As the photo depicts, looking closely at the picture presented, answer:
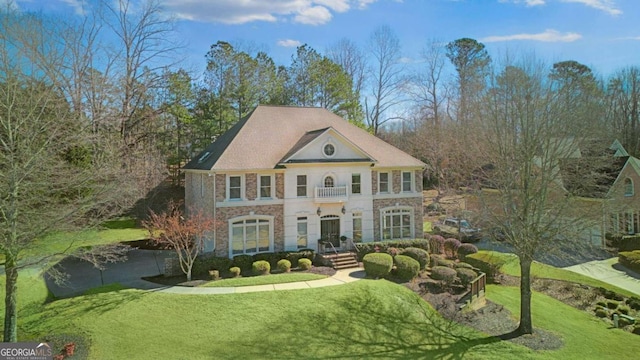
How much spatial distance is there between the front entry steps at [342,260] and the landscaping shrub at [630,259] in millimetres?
17024

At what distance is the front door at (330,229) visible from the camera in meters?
23.2

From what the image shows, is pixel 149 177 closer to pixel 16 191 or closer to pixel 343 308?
pixel 16 191

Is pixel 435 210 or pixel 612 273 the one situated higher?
pixel 435 210

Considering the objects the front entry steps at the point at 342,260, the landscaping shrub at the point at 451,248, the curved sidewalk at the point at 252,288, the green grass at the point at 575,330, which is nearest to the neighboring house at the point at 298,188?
the front entry steps at the point at 342,260

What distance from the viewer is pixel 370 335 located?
1392 cm

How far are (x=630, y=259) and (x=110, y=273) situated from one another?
30199 mm

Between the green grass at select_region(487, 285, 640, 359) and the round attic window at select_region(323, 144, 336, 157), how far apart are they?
37.5 ft

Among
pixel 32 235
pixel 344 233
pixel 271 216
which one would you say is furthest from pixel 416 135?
pixel 32 235

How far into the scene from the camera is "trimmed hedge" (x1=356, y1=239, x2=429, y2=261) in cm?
2233

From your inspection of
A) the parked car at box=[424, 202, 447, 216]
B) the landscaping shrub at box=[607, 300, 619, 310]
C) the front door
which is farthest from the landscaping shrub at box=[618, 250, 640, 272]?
the front door

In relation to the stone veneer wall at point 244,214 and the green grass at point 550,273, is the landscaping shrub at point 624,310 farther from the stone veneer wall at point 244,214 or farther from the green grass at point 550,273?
the stone veneer wall at point 244,214

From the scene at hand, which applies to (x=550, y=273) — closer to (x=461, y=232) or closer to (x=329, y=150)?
(x=461, y=232)

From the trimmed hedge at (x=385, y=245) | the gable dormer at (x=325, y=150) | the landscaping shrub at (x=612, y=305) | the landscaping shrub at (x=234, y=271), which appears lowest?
the landscaping shrub at (x=612, y=305)

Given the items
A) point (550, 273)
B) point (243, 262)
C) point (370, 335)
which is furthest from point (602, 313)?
point (243, 262)
